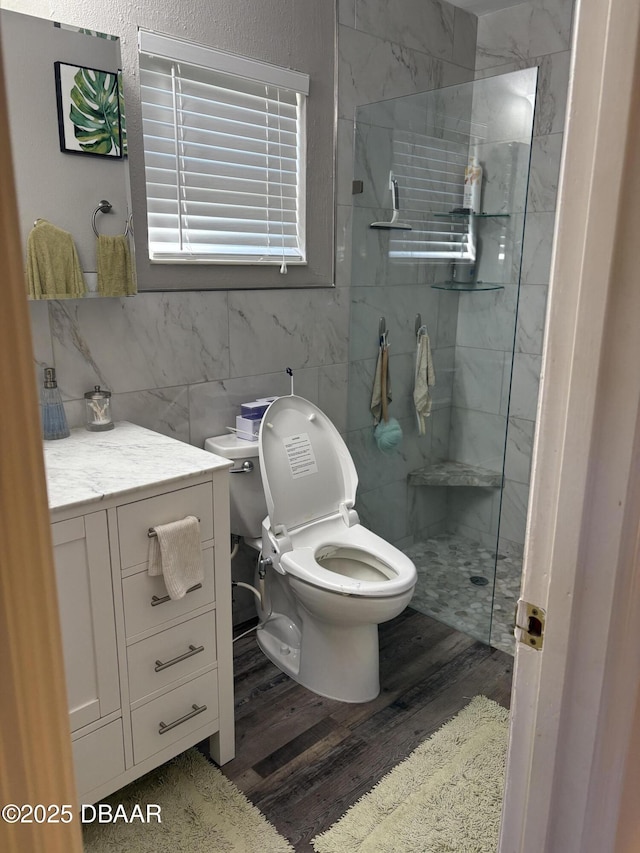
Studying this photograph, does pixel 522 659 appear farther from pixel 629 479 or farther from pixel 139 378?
pixel 139 378

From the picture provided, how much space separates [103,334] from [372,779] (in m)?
1.55

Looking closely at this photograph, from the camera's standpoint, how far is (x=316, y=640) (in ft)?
7.14

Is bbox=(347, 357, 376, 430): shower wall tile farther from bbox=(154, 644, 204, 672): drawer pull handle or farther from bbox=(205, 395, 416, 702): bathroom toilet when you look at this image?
bbox=(154, 644, 204, 672): drawer pull handle

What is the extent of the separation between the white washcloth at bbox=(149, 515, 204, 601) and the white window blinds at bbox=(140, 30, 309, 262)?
3.17ft

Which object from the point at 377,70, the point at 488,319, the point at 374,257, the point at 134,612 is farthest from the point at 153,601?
the point at 377,70

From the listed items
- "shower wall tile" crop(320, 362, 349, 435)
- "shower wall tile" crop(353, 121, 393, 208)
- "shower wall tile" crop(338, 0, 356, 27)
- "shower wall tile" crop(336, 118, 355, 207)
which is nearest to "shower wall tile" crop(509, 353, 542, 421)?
"shower wall tile" crop(320, 362, 349, 435)

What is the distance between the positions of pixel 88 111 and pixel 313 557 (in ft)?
4.90

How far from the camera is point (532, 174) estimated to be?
2.92 meters

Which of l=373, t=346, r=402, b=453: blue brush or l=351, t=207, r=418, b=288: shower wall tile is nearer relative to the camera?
l=351, t=207, r=418, b=288: shower wall tile

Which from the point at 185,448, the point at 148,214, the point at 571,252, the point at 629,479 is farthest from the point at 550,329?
the point at 148,214

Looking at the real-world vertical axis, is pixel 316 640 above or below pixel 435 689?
above

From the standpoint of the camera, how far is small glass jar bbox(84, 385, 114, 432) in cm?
197

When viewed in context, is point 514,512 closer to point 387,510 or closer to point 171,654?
point 387,510

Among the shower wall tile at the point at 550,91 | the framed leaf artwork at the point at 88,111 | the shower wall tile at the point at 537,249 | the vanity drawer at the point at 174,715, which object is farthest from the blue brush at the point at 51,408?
the shower wall tile at the point at 550,91
